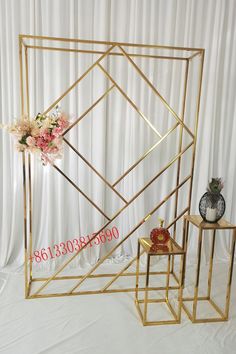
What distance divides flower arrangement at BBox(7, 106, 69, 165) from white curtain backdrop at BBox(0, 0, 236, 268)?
68 cm

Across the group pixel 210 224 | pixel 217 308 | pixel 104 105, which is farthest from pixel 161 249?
pixel 104 105

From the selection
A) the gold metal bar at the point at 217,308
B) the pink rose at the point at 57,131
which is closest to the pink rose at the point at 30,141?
the pink rose at the point at 57,131

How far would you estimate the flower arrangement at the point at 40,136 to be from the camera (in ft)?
6.25

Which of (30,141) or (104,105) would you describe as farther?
(104,105)

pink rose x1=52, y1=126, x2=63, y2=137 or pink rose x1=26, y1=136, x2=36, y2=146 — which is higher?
pink rose x1=52, y1=126, x2=63, y2=137

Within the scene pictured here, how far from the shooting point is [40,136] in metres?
1.91

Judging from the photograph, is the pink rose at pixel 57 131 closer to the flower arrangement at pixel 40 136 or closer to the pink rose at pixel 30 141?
the flower arrangement at pixel 40 136

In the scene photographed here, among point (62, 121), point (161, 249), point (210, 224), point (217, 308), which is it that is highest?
point (62, 121)

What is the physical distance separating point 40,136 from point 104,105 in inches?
35.2

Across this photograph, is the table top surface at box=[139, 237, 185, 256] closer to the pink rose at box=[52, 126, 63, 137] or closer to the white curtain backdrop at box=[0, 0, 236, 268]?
the white curtain backdrop at box=[0, 0, 236, 268]

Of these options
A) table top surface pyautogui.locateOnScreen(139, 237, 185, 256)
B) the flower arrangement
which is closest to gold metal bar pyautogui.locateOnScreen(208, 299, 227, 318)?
table top surface pyautogui.locateOnScreen(139, 237, 185, 256)

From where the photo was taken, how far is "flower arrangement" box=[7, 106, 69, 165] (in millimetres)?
1904

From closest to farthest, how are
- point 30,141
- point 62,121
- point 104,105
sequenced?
point 30,141, point 62,121, point 104,105

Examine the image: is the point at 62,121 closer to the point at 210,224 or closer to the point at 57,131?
the point at 57,131
